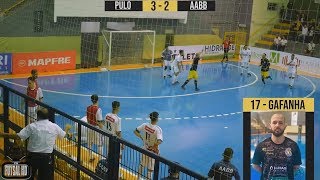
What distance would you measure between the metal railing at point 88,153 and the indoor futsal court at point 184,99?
3.58m

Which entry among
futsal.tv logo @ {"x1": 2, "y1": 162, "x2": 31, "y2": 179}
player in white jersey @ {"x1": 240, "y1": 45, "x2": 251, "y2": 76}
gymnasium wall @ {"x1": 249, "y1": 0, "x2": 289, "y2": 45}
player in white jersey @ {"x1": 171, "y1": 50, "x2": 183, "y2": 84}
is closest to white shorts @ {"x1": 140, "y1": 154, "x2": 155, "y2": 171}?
futsal.tv logo @ {"x1": 2, "y1": 162, "x2": 31, "y2": 179}

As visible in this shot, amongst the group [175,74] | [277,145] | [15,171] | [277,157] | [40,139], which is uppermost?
[277,145]

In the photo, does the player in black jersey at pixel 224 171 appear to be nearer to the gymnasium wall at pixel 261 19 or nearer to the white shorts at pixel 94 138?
the white shorts at pixel 94 138

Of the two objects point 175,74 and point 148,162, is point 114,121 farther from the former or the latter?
point 175,74

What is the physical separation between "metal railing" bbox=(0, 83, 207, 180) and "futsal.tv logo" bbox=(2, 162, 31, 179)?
98cm

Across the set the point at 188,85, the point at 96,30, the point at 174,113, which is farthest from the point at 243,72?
the point at 174,113

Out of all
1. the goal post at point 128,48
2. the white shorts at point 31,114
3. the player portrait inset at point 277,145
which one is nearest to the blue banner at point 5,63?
the goal post at point 128,48

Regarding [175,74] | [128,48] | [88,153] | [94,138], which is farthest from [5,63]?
[94,138]

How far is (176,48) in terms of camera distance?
28.1 meters
